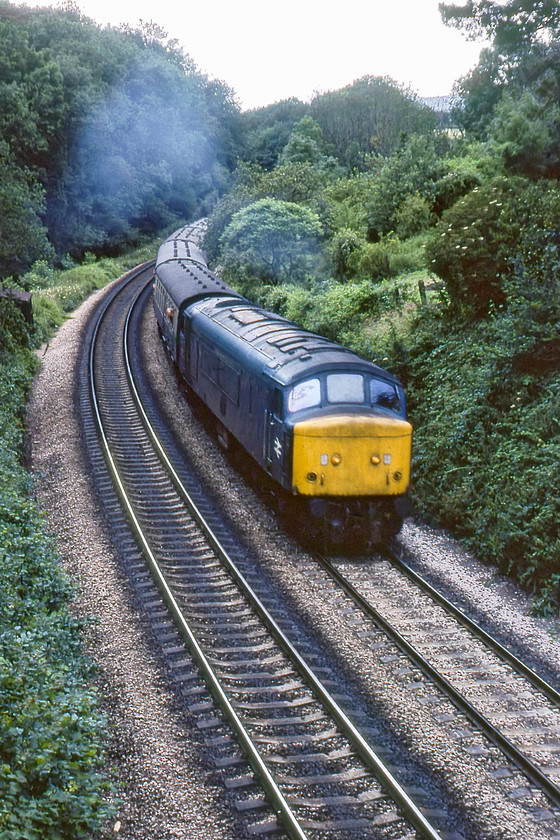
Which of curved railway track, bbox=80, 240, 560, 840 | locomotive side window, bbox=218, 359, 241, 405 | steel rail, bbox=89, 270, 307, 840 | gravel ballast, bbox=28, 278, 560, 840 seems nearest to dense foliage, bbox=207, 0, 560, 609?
gravel ballast, bbox=28, 278, 560, 840

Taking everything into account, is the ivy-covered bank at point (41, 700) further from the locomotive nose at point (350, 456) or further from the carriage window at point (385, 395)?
the carriage window at point (385, 395)

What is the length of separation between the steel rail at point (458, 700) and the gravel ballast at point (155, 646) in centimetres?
39

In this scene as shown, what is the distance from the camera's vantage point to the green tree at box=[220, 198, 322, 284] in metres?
28.2

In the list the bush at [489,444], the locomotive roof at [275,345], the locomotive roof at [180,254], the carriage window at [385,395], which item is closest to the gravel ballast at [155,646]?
the bush at [489,444]

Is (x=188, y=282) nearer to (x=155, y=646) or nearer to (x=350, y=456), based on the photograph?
(x=350, y=456)

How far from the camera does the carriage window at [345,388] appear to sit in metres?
11.9

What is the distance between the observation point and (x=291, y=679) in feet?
28.0

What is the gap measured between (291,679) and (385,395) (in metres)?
5.23

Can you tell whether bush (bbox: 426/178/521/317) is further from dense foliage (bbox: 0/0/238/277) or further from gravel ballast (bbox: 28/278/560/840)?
dense foliage (bbox: 0/0/238/277)

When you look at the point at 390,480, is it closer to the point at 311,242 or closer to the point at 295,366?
the point at 295,366

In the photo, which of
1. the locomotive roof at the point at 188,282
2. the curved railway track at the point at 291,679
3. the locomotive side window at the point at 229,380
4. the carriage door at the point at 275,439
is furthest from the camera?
the locomotive roof at the point at 188,282

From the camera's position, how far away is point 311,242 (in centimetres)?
2839

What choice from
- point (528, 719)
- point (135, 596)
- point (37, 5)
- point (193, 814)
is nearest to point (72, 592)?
point (135, 596)

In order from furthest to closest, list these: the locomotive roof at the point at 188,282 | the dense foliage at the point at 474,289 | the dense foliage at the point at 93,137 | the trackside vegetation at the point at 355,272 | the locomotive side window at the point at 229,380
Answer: the dense foliage at the point at 93,137 → the locomotive roof at the point at 188,282 → the locomotive side window at the point at 229,380 → the dense foliage at the point at 474,289 → the trackside vegetation at the point at 355,272
